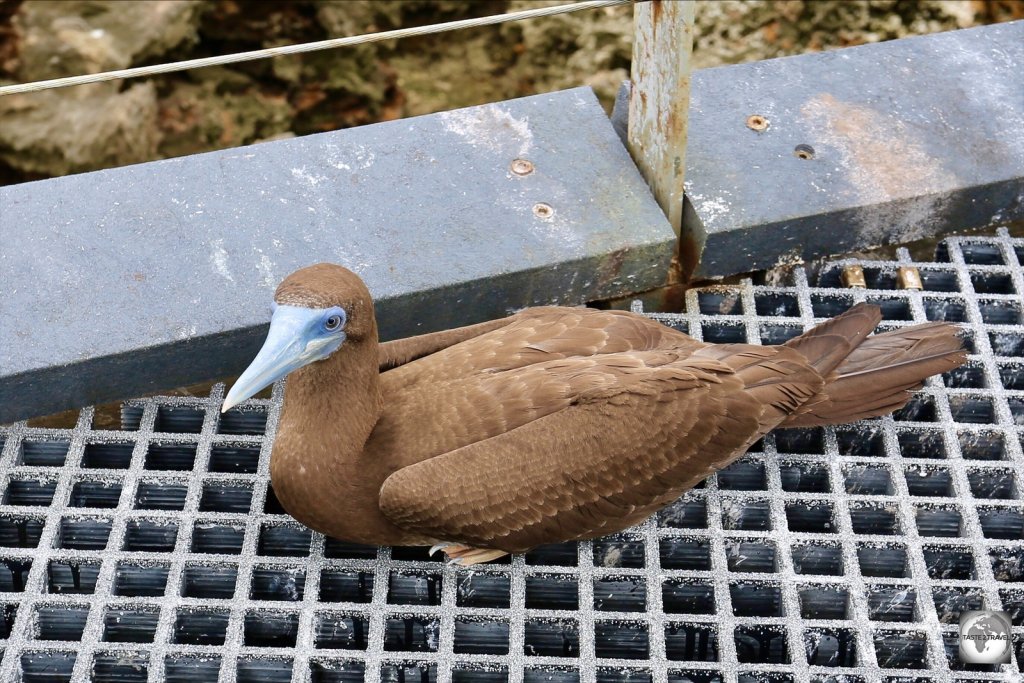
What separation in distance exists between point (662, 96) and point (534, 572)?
58.7 inches

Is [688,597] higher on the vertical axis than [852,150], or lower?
lower

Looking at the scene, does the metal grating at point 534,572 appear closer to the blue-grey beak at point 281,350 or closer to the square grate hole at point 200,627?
the square grate hole at point 200,627

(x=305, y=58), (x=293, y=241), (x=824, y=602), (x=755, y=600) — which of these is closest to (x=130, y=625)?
(x=293, y=241)

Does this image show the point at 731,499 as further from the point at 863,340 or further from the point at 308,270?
the point at 308,270

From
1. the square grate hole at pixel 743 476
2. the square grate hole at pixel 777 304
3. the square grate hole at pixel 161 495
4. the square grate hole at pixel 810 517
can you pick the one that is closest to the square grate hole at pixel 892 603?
the square grate hole at pixel 810 517

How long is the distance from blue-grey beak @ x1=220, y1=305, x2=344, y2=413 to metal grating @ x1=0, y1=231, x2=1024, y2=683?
1.86ft

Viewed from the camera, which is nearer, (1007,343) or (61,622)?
(61,622)

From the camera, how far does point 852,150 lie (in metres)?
4.60

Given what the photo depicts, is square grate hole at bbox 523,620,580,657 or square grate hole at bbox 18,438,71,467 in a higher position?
square grate hole at bbox 18,438,71,467

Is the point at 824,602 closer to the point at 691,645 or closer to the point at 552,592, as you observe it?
the point at 691,645

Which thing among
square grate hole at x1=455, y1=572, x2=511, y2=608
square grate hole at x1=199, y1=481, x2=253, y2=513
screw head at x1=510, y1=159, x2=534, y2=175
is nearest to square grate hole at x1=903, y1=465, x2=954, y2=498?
square grate hole at x1=455, y1=572, x2=511, y2=608

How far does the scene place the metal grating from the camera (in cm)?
350

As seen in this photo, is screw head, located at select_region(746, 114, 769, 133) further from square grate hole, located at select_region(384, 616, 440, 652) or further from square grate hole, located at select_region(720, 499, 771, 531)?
square grate hole, located at select_region(384, 616, 440, 652)

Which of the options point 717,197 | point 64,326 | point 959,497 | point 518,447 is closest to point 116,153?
point 64,326
